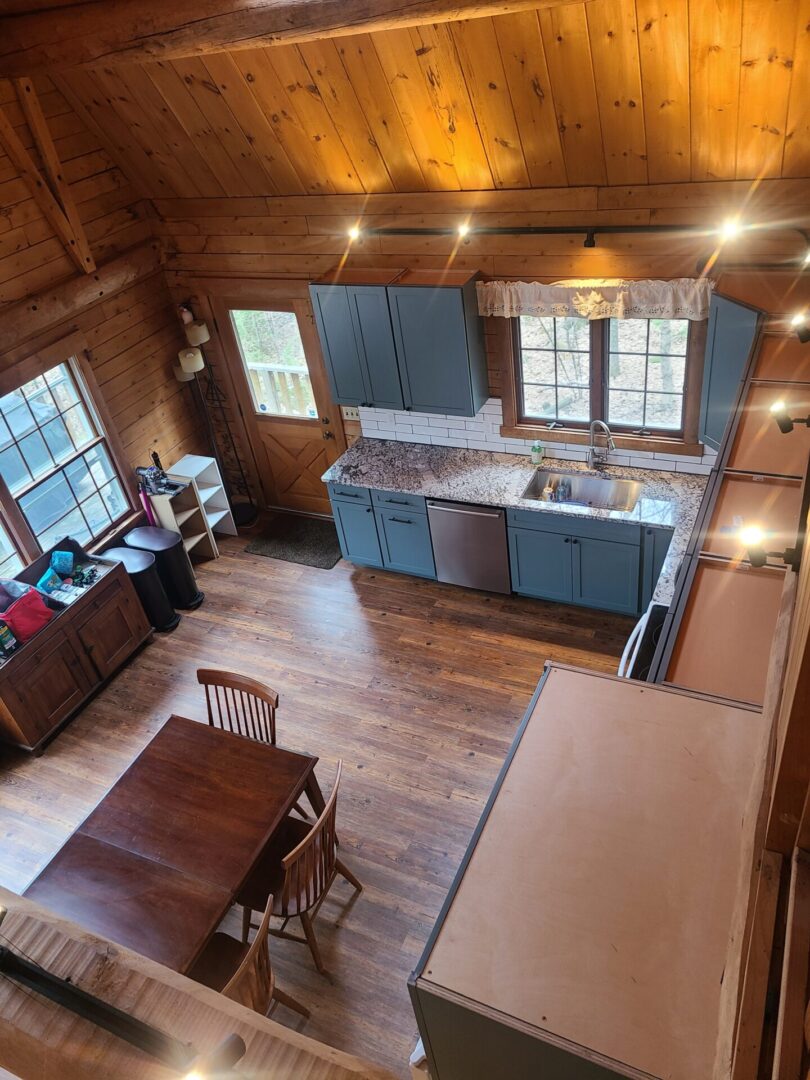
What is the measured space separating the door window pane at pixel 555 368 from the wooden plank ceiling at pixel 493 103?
0.93m

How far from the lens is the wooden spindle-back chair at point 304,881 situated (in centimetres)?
330

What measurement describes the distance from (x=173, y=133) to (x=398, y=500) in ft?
9.56

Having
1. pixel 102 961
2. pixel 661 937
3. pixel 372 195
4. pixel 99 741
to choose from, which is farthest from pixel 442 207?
pixel 102 961

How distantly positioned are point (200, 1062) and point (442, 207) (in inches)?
200

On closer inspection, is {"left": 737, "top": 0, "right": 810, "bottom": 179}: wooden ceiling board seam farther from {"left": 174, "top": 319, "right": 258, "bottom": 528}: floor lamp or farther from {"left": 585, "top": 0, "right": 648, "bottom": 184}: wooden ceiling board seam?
{"left": 174, "top": 319, "right": 258, "bottom": 528}: floor lamp

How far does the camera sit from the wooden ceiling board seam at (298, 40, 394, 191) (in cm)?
417

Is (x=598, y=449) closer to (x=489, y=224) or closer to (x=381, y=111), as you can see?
(x=489, y=224)

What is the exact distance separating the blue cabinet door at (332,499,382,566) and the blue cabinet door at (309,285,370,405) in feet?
2.66

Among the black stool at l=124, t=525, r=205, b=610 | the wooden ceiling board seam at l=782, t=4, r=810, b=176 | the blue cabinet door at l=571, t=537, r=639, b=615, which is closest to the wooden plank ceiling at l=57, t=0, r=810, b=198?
the wooden ceiling board seam at l=782, t=4, r=810, b=176

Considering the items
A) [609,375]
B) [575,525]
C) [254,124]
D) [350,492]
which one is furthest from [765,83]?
[350,492]

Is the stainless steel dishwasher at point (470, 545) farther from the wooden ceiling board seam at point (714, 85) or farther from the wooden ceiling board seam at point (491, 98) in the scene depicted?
the wooden ceiling board seam at point (714, 85)

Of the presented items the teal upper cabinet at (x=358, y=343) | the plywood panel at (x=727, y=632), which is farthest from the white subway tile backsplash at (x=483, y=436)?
the plywood panel at (x=727, y=632)

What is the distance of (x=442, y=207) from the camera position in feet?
16.6

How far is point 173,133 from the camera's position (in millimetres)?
5121
